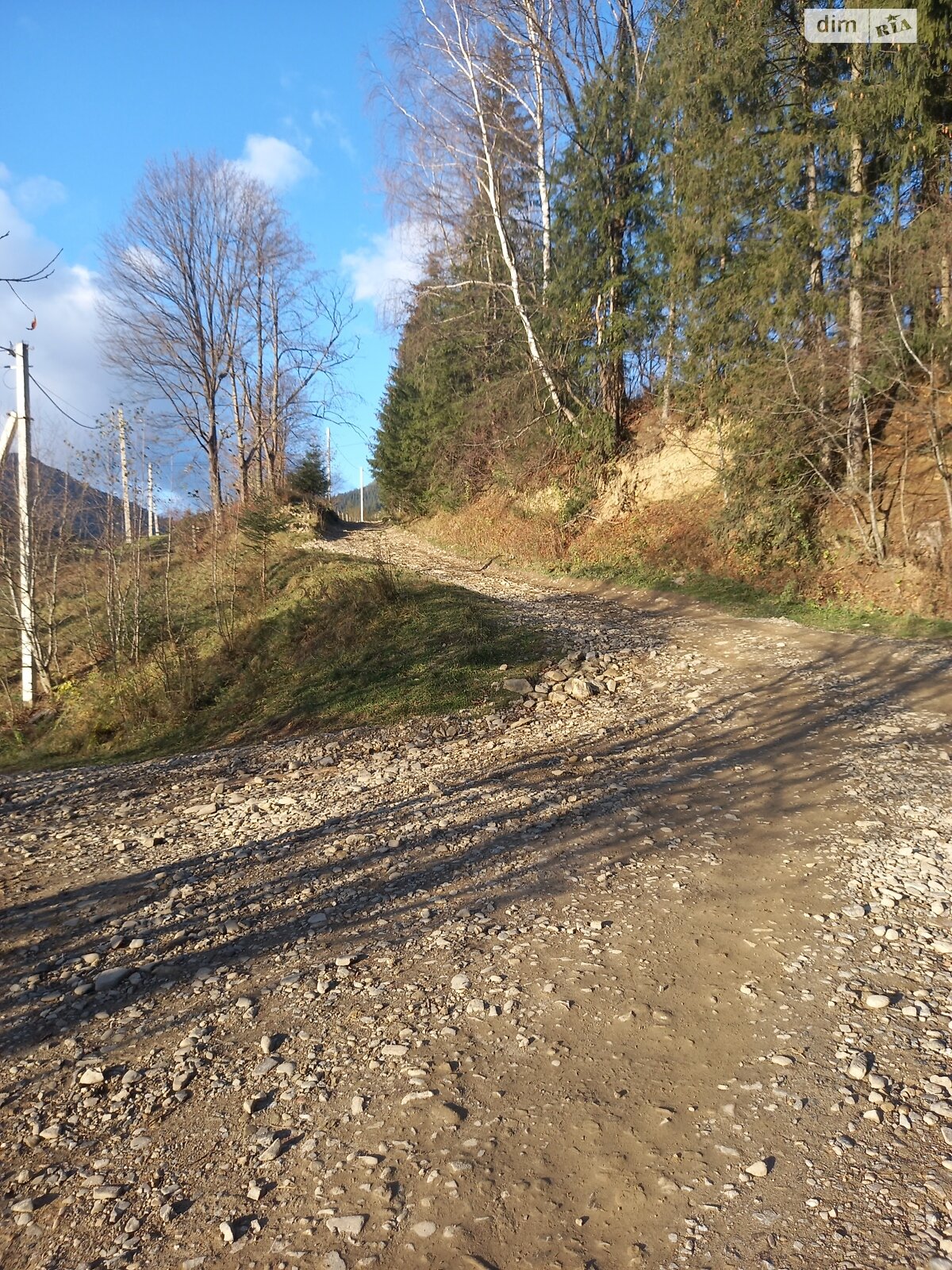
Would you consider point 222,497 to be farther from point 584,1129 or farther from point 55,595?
point 584,1129

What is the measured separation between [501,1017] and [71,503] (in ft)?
47.9

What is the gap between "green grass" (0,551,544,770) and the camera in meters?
9.55

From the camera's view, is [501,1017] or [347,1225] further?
[501,1017]

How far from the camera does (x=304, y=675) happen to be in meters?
11.2

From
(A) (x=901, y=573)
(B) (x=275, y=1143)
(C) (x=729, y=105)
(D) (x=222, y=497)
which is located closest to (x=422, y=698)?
(B) (x=275, y=1143)

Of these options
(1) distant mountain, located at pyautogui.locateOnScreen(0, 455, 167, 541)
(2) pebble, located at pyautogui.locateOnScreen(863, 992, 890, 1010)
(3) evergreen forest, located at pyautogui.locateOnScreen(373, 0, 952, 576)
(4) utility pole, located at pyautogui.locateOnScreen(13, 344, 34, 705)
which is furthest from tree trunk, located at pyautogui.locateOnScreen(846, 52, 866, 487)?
(4) utility pole, located at pyautogui.locateOnScreen(13, 344, 34, 705)

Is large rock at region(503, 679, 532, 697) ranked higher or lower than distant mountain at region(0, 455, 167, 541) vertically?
lower

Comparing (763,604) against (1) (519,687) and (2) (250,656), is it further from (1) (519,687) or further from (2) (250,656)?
(2) (250,656)

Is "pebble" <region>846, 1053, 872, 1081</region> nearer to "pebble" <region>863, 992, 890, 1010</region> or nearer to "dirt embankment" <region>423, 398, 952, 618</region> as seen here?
"pebble" <region>863, 992, 890, 1010</region>

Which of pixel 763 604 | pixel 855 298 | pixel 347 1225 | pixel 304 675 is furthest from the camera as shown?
pixel 763 604

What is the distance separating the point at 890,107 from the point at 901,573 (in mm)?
7564

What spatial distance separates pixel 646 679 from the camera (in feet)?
29.6

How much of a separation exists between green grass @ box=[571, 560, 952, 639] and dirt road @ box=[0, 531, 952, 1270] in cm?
476

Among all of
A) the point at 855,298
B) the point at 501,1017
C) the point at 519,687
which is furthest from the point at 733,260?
the point at 501,1017
